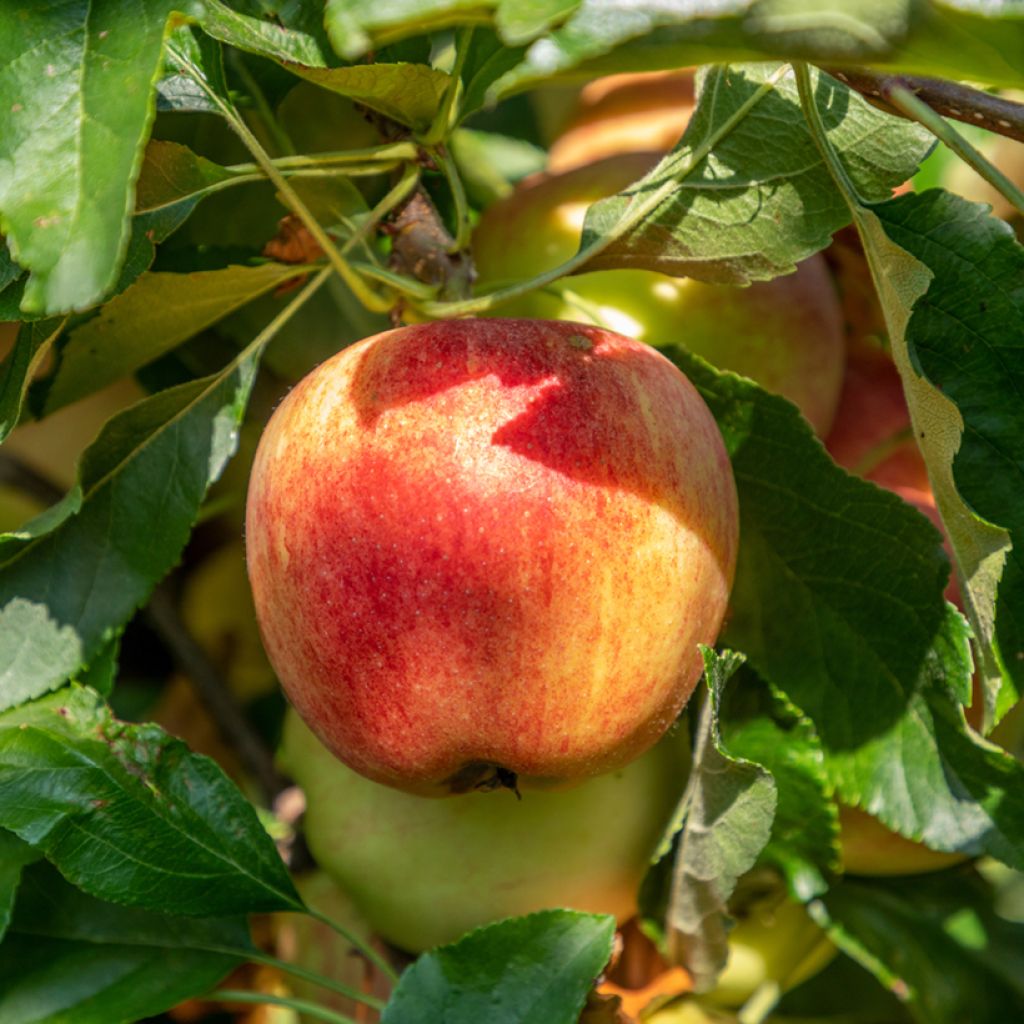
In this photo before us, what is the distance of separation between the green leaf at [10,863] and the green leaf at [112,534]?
0.27 feet

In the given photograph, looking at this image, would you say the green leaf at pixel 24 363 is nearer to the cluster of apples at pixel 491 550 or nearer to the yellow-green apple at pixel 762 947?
the cluster of apples at pixel 491 550

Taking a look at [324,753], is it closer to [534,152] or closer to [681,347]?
[681,347]

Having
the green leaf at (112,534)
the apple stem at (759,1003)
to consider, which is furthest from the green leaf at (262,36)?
the apple stem at (759,1003)

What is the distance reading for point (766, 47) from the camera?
40 cm

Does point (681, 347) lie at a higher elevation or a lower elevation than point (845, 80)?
lower

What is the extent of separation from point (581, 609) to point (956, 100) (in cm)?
30

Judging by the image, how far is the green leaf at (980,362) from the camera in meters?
0.64

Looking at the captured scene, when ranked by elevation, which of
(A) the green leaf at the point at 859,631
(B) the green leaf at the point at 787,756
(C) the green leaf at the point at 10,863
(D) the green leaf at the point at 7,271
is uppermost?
(D) the green leaf at the point at 7,271

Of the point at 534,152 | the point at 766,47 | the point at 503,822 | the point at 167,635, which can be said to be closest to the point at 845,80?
the point at 766,47

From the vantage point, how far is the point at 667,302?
802 millimetres

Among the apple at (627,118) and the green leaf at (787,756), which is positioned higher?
the apple at (627,118)

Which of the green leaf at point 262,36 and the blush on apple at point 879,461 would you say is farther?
the blush on apple at point 879,461

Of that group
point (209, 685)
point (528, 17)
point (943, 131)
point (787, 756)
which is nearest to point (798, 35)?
point (528, 17)

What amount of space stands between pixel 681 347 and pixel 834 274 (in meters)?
0.27
